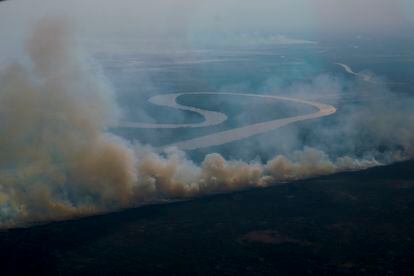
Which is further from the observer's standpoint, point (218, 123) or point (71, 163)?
point (218, 123)

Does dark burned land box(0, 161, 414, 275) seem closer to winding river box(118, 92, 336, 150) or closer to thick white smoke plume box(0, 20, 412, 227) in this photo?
thick white smoke plume box(0, 20, 412, 227)

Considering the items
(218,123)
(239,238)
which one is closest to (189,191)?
(239,238)

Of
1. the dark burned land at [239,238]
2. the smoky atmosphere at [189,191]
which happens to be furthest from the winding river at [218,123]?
the dark burned land at [239,238]

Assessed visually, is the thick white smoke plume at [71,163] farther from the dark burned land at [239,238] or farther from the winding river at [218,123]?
the winding river at [218,123]

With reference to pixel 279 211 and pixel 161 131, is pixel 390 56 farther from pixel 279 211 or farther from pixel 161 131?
pixel 279 211

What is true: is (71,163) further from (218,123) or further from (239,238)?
(218,123)

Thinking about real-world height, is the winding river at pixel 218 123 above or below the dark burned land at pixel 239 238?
below

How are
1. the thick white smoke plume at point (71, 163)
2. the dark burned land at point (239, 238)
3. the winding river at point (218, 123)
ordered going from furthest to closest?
the winding river at point (218, 123)
the thick white smoke plume at point (71, 163)
the dark burned land at point (239, 238)
